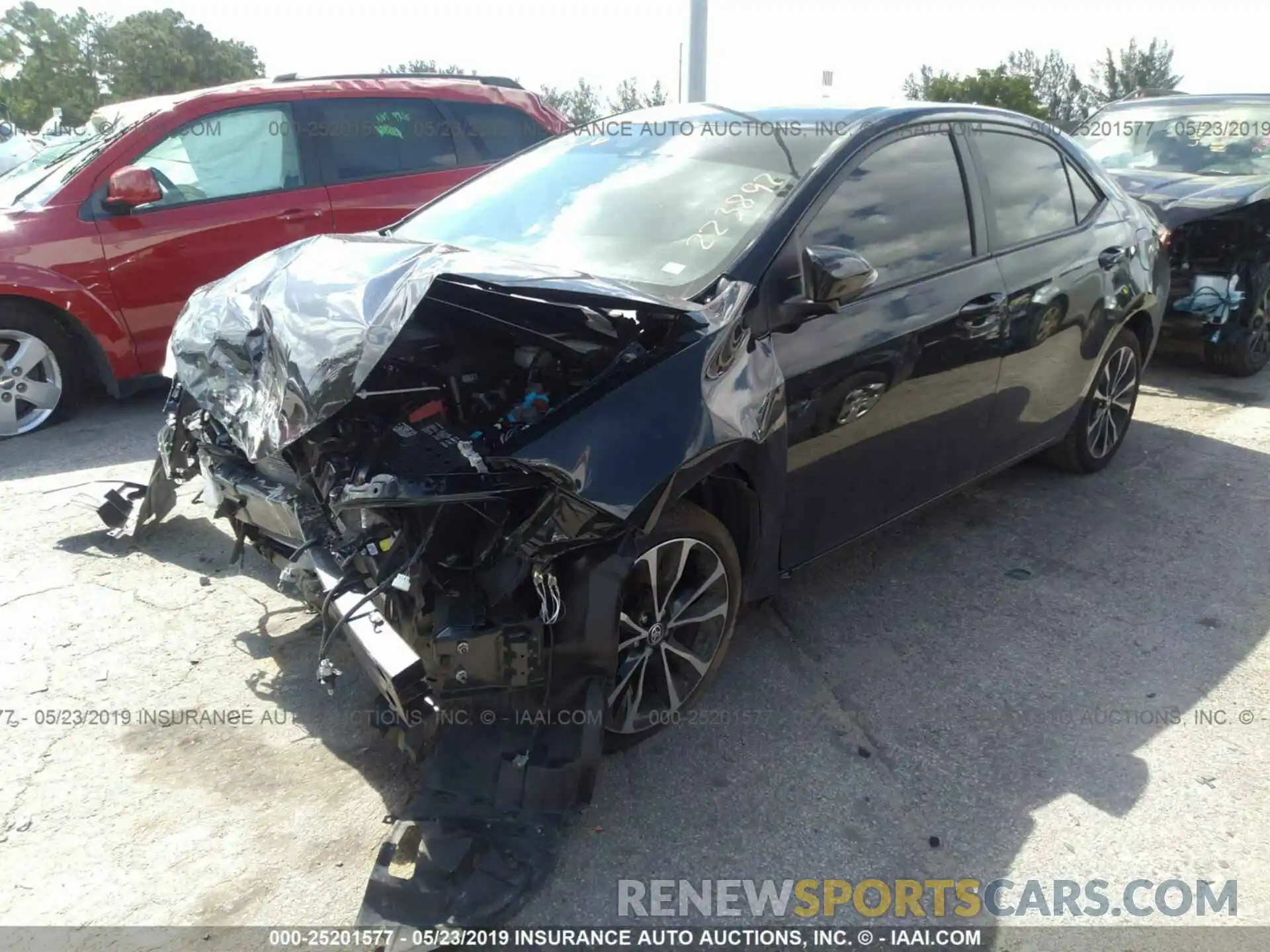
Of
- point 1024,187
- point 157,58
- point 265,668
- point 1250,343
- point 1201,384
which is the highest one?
point 157,58

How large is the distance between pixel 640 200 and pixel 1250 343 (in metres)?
5.53

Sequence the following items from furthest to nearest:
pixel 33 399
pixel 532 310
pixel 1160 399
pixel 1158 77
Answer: pixel 1158 77, pixel 1160 399, pixel 33 399, pixel 532 310

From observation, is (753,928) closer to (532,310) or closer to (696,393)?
(696,393)

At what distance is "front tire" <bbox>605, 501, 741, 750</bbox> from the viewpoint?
267 centimetres

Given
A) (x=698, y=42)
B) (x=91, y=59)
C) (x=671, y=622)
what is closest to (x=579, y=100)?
(x=698, y=42)

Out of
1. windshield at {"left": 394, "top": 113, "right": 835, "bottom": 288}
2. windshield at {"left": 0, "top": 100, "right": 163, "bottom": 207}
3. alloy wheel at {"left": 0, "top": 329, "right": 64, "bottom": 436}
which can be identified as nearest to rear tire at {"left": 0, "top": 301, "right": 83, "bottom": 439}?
alloy wheel at {"left": 0, "top": 329, "right": 64, "bottom": 436}

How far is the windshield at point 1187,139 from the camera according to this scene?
721cm

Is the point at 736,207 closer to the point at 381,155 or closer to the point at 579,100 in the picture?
the point at 381,155

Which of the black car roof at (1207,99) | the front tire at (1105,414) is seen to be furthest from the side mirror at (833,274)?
the black car roof at (1207,99)

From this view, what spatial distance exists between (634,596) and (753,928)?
892 millimetres

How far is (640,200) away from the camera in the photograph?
3.29 m

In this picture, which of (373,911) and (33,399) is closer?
(373,911)

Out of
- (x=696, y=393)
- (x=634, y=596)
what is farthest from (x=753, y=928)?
(x=696, y=393)

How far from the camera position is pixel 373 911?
221 cm
